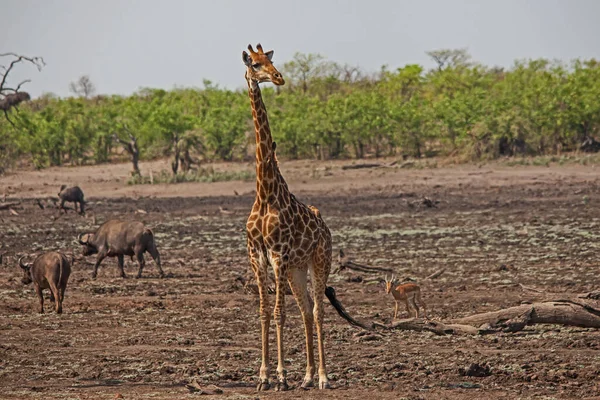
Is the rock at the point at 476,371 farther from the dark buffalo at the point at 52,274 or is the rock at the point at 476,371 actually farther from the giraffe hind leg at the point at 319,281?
the dark buffalo at the point at 52,274

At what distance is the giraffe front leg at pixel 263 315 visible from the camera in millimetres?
10156

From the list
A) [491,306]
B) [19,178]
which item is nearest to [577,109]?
[19,178]

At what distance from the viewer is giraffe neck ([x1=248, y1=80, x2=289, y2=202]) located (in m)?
10.4

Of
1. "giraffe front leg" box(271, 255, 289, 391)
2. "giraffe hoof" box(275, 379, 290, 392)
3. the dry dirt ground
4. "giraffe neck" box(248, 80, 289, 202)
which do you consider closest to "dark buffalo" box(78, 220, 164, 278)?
the dry dirt ground

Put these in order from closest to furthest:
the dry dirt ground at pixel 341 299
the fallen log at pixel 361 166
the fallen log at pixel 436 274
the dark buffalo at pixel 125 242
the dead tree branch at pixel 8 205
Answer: the dry dirt ground at pixel 341 299 → the fallen log at pixel 436 274 → the dark buffalo at pixel 125 242 → the dead tree branch at pixel 8 205 → the fallen log at pixel 361 166

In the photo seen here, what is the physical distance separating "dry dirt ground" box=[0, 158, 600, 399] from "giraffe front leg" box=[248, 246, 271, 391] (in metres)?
0.23

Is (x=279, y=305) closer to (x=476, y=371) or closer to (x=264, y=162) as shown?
(x=264, y=162)

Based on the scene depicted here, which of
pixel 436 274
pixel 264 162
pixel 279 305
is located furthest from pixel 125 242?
pixel 279 305

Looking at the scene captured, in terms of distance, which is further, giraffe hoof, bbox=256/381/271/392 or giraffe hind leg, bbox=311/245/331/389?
giraffe hind leg, bbox=311/245/331/389

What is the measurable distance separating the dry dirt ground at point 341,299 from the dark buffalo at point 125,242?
0.44 meters

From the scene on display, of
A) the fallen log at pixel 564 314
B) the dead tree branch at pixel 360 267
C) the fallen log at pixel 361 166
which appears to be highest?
the fallen log at pixel 361 166

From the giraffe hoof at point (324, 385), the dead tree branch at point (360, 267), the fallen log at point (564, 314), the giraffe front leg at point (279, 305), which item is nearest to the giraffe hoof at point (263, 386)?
the giraffe front leg at point (279, 305)

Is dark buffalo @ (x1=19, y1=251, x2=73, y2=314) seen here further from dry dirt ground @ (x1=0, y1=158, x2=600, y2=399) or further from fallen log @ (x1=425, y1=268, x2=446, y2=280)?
fallen log @ (x1=425, y1=268, x2=446, y2=280)

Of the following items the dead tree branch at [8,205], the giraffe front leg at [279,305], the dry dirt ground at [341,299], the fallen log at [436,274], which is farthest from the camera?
the dead tree branch at [8,205]
